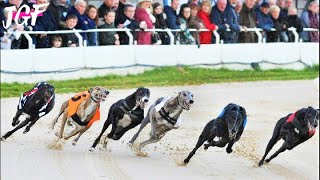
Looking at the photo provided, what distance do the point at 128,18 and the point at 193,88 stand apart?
135 cm

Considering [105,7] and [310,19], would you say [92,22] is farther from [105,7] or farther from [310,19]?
[310,19]

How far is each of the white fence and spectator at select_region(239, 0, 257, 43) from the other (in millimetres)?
126

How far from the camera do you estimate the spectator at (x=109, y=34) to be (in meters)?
13.2

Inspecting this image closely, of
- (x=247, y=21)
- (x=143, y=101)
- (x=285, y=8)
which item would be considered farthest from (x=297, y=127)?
(x=285, y=8)

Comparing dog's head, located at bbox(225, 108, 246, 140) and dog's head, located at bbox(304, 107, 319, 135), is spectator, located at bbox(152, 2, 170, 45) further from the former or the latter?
dog's head, located at bbox(304, 107, 319, 135)

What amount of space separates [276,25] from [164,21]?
8.77 feet

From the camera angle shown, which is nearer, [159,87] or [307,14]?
[159,87]

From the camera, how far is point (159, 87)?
13430 mm

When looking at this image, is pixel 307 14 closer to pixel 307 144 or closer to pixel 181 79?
pixel 181 79

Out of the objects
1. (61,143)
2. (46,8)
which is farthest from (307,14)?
(61,143)

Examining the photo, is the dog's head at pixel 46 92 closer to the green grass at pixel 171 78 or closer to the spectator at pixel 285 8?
the green grass at pixel 171 78

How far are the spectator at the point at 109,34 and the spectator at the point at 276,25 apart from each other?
305 centimetres

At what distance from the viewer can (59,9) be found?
12094 millimetres

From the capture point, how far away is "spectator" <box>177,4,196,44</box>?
14047 mm
